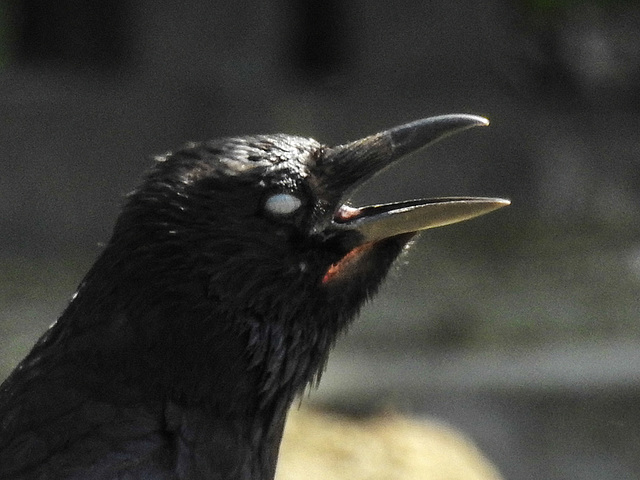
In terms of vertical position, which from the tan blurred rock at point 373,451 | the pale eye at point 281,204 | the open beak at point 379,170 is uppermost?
the open beak at point 379,170

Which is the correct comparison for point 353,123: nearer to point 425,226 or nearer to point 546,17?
point 546,17

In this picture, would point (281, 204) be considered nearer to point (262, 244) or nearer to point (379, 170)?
point (262, 244)

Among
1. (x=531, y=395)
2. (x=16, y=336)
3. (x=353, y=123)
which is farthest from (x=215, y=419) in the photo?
(x=353, y=123)

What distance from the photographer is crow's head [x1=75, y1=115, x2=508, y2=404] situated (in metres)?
2.93

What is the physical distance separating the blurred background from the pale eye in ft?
12.6

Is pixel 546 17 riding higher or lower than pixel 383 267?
higher

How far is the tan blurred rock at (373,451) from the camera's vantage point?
213 inches

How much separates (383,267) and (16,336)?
4.30m

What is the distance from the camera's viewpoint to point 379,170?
3180 mm

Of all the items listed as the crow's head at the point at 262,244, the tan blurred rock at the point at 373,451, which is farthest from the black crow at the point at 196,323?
the tan blurred rock at the point at 373,451

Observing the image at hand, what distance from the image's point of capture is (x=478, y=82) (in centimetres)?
869

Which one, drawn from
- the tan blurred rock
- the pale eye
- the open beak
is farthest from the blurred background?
the pale eye

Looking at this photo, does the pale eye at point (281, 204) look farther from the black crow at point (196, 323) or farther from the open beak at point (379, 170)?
the open beak at point (379, 170)

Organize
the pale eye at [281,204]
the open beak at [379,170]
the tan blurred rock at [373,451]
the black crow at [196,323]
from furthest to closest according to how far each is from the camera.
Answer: the tan blurred rock at [373,451] < the open beak at [379,170] < the pale eye at [281,204] < the black crow at [196,323]
